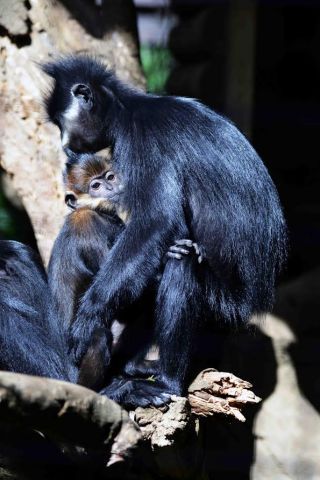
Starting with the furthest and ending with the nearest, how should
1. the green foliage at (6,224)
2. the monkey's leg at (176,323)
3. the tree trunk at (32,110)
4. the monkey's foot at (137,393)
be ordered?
the green foliage at (6,224) < the tree trunk at (32,110) < the monkey's leg at (176,323) < the monkey's foot at (137,393)

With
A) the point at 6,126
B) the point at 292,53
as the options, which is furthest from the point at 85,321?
the point at 292,53

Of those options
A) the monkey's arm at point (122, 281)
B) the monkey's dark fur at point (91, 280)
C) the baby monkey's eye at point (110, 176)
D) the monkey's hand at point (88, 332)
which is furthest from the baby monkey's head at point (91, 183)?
the monkey's hand at point (88, 332)

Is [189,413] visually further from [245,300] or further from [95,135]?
[95,135]

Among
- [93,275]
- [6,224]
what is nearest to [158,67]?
[6,224]

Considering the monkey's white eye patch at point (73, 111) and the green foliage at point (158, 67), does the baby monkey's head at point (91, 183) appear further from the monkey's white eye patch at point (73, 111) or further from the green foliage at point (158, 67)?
the green foliage at point (158, 67)

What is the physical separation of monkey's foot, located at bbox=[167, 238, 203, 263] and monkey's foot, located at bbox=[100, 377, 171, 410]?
50cm

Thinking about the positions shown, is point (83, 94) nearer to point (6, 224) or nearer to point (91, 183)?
point (91, 183)

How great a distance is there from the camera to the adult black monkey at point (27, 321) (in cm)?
357

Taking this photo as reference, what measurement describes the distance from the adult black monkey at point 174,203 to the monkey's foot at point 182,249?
39 mm

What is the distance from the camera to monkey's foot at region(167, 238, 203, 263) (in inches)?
145

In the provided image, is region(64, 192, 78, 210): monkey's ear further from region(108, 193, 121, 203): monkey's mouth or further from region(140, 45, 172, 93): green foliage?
region(140, 45, 172, 93): green foliage

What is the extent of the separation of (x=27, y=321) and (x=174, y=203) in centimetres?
75

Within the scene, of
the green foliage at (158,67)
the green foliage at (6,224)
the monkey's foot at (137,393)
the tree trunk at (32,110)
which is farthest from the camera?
the green foliage at (158,67)

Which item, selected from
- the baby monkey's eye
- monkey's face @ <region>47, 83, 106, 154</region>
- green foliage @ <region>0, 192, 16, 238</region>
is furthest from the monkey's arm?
green foliage @ <region>0, 192, 16, 238</region>
